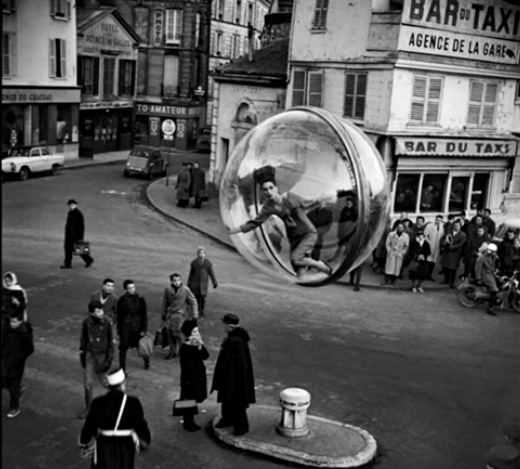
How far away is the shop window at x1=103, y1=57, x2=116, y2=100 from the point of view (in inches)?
1850

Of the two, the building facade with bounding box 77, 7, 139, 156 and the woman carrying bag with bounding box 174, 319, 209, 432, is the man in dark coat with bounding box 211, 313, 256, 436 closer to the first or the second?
the woman carrying bag with bounding box 174, 319, 209, 432

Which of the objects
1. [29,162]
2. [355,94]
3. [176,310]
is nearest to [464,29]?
[355,94]

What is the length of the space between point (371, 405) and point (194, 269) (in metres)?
5.11

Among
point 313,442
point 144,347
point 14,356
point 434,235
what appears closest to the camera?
point 313,442

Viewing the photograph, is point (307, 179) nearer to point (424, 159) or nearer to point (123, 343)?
point (123, 343)

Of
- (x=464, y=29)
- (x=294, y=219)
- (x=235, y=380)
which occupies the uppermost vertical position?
(x=464, y=29)

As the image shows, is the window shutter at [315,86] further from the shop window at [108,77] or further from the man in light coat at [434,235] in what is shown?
the shop window at [108,77]

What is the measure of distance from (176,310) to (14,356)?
324cm

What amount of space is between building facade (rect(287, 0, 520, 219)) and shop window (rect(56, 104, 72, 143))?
736 inches

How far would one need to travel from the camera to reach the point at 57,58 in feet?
131

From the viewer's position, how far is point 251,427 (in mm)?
10078

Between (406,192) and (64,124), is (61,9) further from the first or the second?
(406,192)

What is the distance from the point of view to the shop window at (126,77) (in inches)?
1930

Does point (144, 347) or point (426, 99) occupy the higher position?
point (426, 99)
